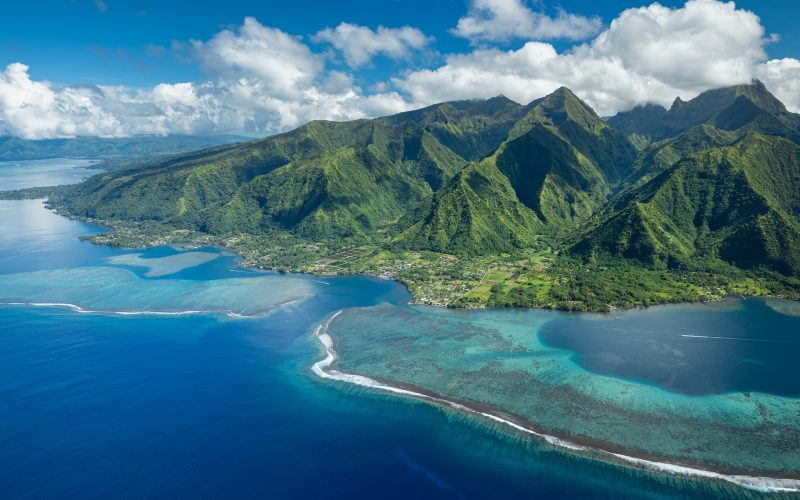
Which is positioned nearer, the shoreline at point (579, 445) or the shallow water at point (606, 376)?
the shoreline at point (579, 445)

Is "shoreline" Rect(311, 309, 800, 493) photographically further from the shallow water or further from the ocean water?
the ocean water

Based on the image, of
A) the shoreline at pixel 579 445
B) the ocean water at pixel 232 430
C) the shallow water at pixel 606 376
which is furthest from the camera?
the shallow water at pixel 606 376

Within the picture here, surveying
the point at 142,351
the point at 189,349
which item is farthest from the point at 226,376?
the point at 142,351

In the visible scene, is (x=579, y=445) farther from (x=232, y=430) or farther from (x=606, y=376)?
(x=232, y=430)

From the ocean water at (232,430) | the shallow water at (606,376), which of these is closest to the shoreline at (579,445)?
the shallow water at (606,376)

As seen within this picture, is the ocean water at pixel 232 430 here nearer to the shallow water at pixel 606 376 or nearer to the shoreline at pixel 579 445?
the shoreline at pixel 579 445

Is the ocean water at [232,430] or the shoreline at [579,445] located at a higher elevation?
the shoreline at [579,445]

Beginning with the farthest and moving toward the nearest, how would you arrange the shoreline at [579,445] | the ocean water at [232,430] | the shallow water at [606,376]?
the shallow water at [606,376]
the ocean water at [232,430]
the shoreline at [579,445]

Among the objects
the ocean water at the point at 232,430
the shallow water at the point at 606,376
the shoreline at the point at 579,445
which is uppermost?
the shallow water at the point at 606,376

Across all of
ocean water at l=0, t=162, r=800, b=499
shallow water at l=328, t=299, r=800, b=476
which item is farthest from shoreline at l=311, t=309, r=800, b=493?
ocean water at l=0, t=162, r=800, b=499
